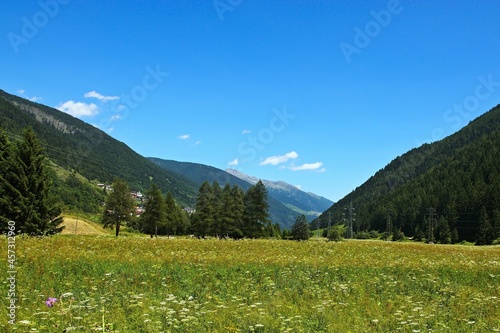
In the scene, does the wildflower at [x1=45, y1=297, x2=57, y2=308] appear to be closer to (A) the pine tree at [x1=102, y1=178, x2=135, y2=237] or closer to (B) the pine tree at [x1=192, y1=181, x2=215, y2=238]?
(A) the pine tree at [x1=102, y1=178, x2=135, y2=237]

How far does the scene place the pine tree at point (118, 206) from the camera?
7369 cm

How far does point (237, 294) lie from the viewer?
12.0m

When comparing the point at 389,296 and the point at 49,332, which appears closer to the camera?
the point at 49,332

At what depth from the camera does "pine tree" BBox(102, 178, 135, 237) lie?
73688 millimetres

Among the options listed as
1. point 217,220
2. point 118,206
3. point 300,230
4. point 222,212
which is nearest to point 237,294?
point 222,212

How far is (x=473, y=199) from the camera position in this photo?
463 feet

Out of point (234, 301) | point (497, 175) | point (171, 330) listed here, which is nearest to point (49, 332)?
point (171, 330)

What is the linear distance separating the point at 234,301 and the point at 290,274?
540 centimetres

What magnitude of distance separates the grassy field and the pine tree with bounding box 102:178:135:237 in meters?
56.8

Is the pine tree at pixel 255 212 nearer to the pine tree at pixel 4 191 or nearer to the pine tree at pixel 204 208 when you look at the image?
the pine tree at pixel 204 208

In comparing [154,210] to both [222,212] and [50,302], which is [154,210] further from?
[50,302]

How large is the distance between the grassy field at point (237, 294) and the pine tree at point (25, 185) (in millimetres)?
25205

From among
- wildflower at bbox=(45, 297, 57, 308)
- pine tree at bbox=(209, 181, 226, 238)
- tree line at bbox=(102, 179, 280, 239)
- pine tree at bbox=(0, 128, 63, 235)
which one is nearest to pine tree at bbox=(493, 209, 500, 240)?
tree line at bbox=(102, 179, 280, 239)

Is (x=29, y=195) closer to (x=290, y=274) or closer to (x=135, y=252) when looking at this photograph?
(x=135, y=252)
